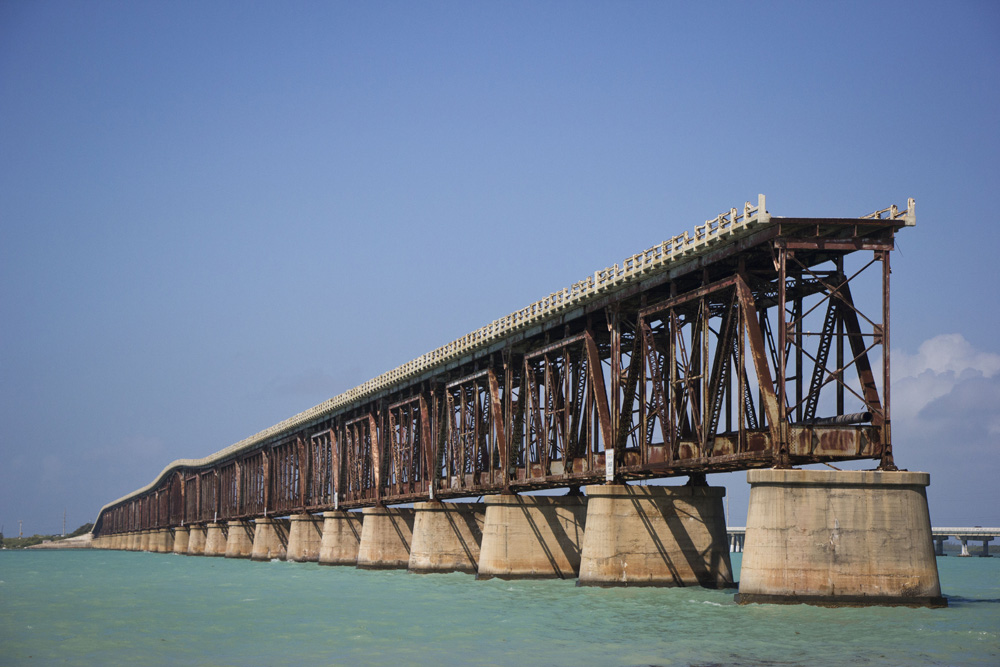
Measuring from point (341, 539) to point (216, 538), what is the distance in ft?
182

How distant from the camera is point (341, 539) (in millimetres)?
90000

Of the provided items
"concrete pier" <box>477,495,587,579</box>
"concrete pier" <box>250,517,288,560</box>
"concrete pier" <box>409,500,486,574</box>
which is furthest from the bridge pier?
"concrete pier" <box>477,495,587,579</box>

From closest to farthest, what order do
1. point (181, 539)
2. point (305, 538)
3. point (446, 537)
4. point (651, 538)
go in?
point (651, 538), point (446, 537), point (305, 538), point (181, 539)

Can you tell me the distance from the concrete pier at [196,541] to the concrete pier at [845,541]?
121449mm

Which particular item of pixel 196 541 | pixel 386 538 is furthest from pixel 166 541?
pixel 386 538

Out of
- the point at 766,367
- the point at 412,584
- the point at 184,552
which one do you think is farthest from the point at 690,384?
the point at 184,552

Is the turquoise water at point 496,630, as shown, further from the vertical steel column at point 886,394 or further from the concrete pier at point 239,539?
the concrete pier at point 239,539

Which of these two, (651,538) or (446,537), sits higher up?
(446,537)

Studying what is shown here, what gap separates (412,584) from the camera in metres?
60.1

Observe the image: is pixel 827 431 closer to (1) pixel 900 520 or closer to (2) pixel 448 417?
(1) pixel 900 520

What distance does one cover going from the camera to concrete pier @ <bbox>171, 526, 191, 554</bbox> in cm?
15866

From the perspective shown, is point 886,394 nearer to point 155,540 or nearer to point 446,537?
point 446,537

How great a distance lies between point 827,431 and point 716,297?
10.0 m

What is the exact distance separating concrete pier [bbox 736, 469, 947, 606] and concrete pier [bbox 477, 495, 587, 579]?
2380 cm
